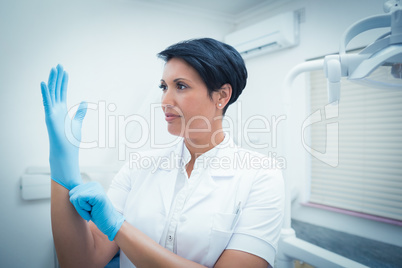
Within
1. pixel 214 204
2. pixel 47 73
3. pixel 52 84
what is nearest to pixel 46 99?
pixel 52 84

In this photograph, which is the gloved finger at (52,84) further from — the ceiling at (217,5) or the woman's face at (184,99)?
the ceiling at (217,5)

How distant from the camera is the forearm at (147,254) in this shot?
2.62 ft

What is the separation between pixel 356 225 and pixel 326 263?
105cm

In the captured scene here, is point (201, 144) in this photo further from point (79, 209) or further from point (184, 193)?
point (79, 209)

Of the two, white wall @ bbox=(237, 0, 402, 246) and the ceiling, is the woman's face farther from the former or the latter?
the ceiling

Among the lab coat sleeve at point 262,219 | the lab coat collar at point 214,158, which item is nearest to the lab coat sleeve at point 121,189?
the lab coat collar at point 214,158

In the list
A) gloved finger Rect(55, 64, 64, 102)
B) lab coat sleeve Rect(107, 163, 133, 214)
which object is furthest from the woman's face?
gloved finger Rect(55, 64, 64, 102)

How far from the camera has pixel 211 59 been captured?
1005 mm

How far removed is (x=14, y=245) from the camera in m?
1.75

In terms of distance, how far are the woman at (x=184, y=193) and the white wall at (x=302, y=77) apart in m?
1.00

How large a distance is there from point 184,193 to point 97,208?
0.33 m

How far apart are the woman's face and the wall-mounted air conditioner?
1.45m

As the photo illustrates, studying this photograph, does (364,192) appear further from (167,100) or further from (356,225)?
(167,100)

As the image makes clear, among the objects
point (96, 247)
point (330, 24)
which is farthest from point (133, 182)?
point (330, 24)
